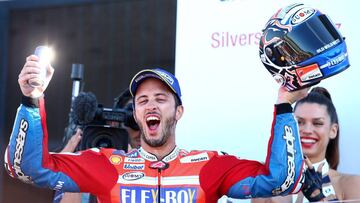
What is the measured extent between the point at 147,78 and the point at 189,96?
34cm

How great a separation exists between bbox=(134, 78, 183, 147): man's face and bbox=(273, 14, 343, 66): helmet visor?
1.36ft

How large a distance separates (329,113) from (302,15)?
0.43 metres

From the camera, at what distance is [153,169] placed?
2.43 m

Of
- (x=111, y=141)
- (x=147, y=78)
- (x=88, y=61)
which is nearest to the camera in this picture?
(x=147, y=78)

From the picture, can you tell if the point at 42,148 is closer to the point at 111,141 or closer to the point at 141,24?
the point at 111,141

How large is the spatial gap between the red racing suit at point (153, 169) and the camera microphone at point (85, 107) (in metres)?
0.48

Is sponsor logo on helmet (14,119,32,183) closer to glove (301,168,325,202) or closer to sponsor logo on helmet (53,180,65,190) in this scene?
sponsor logo on helmet (53,180,65,190)

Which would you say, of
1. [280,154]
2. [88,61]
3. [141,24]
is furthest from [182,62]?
[280,154]

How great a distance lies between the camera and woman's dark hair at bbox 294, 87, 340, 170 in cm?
260

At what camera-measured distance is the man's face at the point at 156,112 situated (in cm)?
245

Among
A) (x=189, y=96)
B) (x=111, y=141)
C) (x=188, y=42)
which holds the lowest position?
(x=111, y=141)

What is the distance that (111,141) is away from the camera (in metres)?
2.95

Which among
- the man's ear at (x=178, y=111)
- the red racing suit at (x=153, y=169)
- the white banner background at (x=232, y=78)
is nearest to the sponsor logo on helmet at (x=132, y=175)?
the red racing suit at (x=153, y=169)

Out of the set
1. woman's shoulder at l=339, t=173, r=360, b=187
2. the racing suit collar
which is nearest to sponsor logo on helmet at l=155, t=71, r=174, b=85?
the racing suit collar
